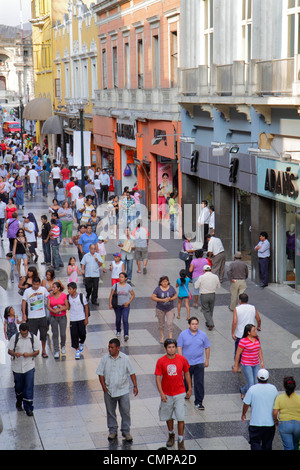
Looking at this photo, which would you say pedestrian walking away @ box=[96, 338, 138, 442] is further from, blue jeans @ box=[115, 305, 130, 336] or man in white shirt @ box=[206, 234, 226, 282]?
man in white shirt @ box=[206, 234, 226, 282]

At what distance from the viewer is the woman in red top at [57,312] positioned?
14203mm

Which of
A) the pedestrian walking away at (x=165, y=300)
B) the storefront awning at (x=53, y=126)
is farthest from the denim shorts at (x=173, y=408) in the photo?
the storefront awning at (x=53, y=126)

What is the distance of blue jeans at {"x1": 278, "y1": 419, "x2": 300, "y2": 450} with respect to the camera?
9.37 meters

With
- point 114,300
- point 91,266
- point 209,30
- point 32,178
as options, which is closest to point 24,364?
point 114,300

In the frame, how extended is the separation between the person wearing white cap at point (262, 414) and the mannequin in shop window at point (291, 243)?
10.2 m

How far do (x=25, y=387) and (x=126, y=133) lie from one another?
87.7 feet

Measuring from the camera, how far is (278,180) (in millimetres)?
18859

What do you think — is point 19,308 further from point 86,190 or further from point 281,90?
point 86,190

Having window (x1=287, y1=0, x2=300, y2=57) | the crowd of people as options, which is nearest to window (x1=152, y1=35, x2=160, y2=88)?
Result: the crowd of people

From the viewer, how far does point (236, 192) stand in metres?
23.6

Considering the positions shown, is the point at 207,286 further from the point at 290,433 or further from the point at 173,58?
the point at 173,58

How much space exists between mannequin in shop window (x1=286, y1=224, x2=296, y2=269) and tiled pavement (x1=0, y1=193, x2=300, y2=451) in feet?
3.88
